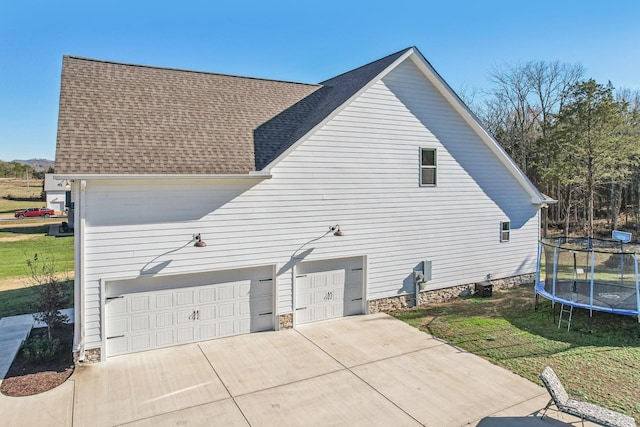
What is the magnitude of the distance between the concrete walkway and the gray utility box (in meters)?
12.4

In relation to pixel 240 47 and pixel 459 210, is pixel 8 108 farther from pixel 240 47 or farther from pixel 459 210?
pixel 459 210

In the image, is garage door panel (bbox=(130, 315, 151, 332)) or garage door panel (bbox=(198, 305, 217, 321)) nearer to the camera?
garage door panel (bbox=(130, 315, 151, 332))

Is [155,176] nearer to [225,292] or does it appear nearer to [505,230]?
[225,292]

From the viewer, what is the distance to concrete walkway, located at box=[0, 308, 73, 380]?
882 centimetres

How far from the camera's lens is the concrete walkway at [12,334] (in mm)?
8820

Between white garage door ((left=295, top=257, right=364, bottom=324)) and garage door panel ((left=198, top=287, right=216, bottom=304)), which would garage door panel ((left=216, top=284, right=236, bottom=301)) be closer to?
garage door panel ((left=198, top=287, right=216, bottom=304))

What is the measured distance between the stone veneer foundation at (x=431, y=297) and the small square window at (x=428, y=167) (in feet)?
11.5

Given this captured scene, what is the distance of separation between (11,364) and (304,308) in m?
6.67

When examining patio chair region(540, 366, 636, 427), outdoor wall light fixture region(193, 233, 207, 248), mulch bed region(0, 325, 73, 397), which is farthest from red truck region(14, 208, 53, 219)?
patio chair region(540, 366, 636, 427)

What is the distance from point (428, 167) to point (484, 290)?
4.64 m

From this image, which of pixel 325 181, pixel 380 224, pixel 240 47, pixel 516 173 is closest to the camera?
pixel 325 181

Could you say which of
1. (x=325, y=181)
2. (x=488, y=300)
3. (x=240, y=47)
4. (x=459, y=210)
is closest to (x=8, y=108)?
(x=240, y=47)

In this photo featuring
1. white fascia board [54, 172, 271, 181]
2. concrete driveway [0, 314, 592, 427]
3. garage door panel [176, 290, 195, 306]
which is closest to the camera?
concrete driveway [0, 314, 592, 427]

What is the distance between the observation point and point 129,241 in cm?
891
